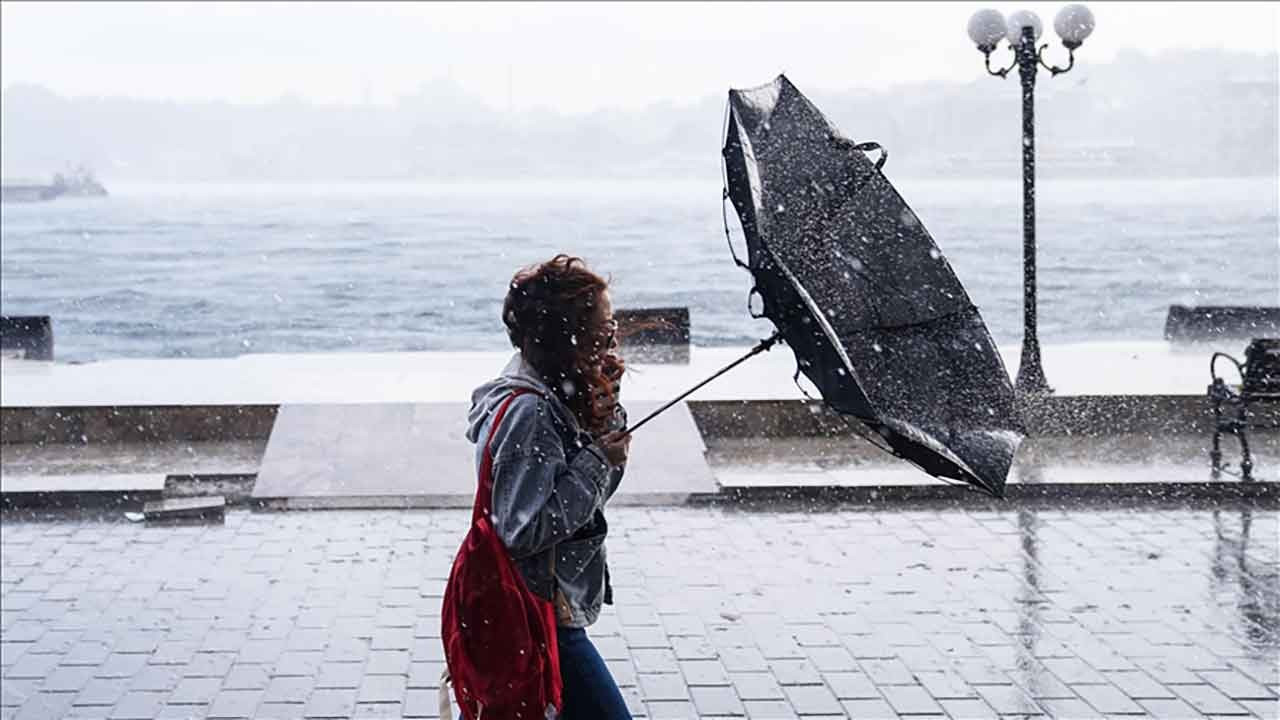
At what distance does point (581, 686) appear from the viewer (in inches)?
134

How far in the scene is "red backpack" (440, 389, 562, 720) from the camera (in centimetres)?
328

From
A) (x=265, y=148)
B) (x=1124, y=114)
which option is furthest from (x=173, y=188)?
(x=1124, y=114)

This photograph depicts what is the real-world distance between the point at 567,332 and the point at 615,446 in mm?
281

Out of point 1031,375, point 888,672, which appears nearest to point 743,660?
point 888,672

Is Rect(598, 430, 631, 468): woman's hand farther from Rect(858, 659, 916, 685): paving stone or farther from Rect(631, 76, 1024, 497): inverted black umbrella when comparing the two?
Rect(858, 659, 916, 685): paving stone

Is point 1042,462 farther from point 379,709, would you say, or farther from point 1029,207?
point 379,709

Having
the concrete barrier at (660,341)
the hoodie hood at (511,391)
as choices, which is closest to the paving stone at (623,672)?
the hoodie hood at (511,391)

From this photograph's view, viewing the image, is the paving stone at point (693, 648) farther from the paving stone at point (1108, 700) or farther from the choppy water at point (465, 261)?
the choppy water at point (465, 261)

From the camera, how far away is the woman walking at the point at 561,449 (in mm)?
3268

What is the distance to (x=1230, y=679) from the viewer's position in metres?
6.38

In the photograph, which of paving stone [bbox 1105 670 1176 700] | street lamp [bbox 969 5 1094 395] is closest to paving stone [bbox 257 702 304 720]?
paving stone [bbox 1105 670 1176 700]

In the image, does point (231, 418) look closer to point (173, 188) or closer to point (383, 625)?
point (383, 625)

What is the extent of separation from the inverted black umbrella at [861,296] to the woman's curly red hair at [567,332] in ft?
0.73

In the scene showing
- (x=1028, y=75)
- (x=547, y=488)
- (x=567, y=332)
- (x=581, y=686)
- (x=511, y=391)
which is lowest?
(x=581, y=686)
